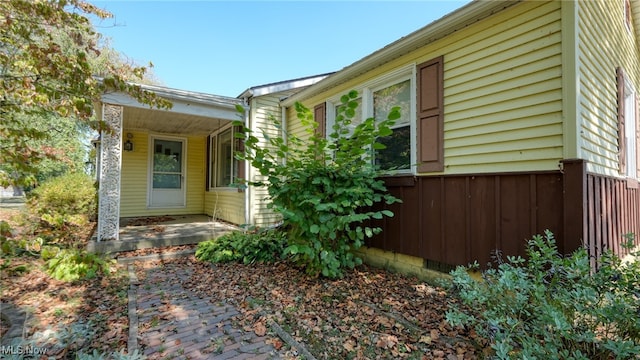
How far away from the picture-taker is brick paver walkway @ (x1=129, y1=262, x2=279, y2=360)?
2.26 m

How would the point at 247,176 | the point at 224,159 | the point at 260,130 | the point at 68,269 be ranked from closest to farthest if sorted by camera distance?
1. the point at 68,269
2. the point at 247,176
3. the point at 260,130
4. the point at 224,159

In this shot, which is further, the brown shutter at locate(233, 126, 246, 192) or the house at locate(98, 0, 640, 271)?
the brown shutter at locate(233, 126, 246, 192)

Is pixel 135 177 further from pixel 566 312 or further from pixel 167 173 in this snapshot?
pixel 566 312

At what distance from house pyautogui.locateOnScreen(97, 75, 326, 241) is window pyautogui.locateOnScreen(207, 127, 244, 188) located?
0.02 metres

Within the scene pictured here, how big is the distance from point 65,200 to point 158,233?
227 centimetres

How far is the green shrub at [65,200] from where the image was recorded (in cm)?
588

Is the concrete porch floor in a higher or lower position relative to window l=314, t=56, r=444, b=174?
lower

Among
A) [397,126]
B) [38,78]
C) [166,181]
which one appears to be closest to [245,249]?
[397,126]

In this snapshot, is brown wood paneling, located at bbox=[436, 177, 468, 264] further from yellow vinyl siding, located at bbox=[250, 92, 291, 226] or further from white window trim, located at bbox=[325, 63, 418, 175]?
yellow vinyl siding, located at bbox=[250, 92, 291, 226]

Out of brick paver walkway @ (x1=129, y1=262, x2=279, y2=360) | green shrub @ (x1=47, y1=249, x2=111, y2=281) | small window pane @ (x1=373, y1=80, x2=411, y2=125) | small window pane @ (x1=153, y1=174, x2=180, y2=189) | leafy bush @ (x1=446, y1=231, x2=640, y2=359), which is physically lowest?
brick paver walkway @ (x1=129, y1=262, x2=279, y2=360)

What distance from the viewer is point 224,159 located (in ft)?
A: 25.1

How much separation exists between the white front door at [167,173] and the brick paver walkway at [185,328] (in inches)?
197

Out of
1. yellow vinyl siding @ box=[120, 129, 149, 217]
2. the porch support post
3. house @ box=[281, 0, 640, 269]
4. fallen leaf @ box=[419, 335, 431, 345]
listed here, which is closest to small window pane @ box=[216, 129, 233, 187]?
yellow vinyl siding @ box=[120, 129, 149, 217]

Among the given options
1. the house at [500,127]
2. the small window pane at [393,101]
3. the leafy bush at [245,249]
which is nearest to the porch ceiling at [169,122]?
the house at [500,127]
